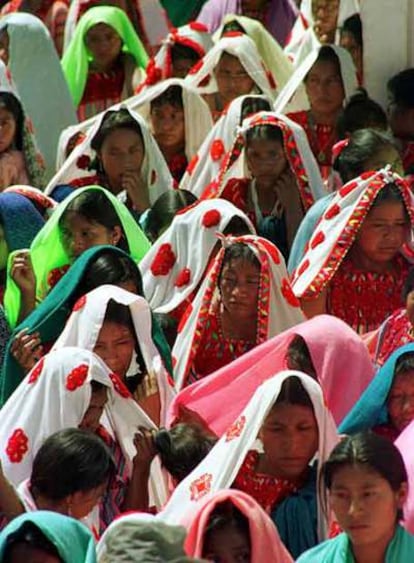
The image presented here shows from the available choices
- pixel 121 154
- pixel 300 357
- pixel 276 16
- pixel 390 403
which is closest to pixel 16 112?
pixel 121 154

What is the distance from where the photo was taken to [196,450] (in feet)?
35.8

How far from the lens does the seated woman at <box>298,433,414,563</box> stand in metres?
9.57

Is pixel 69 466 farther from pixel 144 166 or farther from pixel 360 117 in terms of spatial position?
pixel 360 117

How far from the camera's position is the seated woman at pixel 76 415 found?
10781 mm

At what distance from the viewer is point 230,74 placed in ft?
53.1

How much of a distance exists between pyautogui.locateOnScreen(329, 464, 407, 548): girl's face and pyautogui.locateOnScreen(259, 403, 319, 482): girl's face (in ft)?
1.90

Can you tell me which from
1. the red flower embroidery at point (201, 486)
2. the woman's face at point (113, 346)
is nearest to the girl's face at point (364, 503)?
the red flower embroidery at point (201, 486)

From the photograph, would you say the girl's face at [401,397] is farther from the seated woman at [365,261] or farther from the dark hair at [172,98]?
the dark hair at [172,98]

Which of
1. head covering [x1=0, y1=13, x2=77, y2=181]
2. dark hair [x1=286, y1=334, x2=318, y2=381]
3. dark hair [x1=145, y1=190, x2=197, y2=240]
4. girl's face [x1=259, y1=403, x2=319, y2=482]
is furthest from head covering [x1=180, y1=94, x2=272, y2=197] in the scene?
girl's face [x1=259, y1=403, x2=319, y2=482]

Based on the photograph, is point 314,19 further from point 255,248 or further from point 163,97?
point 255,248

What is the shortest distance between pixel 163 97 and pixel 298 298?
3.14 m

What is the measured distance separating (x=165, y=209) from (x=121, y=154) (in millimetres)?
706

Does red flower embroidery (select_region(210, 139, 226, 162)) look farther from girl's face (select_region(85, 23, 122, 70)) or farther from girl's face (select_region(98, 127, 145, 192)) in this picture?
girl's face (select_region(85, 23, 122, 70))

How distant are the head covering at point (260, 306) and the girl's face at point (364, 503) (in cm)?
253
